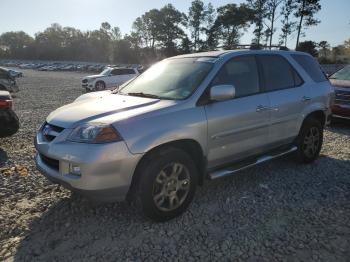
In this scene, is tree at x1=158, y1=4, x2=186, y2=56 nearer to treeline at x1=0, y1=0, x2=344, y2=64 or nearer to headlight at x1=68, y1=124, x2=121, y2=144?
treeline at x1=0, y1=0, x2=344, y2=64

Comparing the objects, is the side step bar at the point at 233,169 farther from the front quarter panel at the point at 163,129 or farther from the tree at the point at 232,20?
the tree at the point at 232,20

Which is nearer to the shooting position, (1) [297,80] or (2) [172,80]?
(2) [172,80]

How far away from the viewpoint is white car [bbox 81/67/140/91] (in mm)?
22564

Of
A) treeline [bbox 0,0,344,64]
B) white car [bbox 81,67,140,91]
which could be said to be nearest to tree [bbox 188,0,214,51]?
treeline [bbox 0,0,344,64]

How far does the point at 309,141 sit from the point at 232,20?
62.8 meters

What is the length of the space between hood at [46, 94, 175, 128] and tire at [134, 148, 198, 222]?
508 mm

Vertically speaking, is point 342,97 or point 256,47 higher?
point 256,47

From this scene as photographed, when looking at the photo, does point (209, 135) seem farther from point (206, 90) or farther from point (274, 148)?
point (274, 148)

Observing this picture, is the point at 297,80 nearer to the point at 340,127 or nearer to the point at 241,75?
the point at 241,75

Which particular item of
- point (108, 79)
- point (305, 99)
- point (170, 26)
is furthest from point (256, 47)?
point (170, 26)

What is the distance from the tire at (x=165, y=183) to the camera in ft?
11.7

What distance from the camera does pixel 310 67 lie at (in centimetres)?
579

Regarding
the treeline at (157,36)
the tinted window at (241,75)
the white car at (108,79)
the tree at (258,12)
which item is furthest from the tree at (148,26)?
the tinted window at (241,75)

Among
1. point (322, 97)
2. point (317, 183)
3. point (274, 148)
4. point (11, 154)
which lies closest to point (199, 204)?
point (274, 148)
